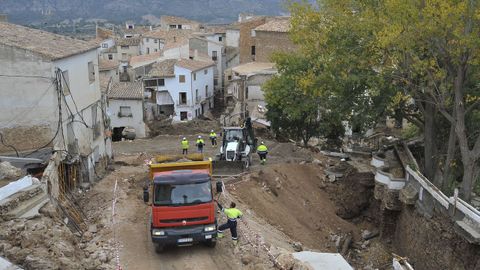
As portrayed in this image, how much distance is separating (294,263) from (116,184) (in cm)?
1248

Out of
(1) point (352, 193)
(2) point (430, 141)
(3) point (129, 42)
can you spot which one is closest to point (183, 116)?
(3) point (129, 42)

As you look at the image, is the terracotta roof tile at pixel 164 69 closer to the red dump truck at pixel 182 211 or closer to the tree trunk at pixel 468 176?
the tree trunk at pixel 468 176

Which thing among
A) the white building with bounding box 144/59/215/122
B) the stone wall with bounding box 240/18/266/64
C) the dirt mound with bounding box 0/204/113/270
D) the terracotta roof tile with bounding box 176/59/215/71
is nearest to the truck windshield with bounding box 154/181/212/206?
the dirt mound with bounding box 0/204/113/270

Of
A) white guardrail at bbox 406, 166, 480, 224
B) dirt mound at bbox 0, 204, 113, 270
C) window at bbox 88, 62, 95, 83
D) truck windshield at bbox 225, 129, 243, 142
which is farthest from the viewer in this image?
truck windshield at bbox 225, 129, 243, 142

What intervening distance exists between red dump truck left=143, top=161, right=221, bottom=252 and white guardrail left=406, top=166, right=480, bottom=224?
8.72m

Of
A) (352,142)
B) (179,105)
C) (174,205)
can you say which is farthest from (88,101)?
(179,105)

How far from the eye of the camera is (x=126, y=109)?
165 ft

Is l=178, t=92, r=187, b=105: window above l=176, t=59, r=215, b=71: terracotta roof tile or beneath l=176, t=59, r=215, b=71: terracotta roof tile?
beneath

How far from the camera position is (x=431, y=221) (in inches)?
792

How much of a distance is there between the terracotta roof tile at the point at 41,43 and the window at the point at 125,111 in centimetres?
2278

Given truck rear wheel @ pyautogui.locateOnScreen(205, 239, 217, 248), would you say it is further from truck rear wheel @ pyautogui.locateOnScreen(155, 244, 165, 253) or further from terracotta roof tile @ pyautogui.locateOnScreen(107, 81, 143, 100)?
terracotta roof tile @ pyautogui.locateOnScreen(107, 81, 143, 100)

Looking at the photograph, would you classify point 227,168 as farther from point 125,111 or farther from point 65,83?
point 125,111

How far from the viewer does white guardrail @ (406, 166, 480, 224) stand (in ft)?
56.3

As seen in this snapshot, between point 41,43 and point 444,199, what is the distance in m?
18.9
